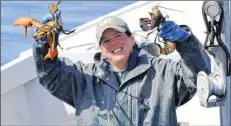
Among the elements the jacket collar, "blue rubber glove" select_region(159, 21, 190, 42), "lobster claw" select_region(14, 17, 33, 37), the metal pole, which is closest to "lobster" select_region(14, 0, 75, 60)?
"lobster claw" select_region(14, 17, 33, 37)

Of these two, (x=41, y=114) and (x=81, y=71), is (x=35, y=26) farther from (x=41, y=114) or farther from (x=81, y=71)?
(x=41, y=114)

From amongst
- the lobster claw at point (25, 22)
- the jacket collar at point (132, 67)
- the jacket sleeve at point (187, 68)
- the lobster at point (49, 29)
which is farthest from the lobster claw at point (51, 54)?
the jacket sleeve at point (187, 68)

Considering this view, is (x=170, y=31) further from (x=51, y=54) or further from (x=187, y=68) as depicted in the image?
(x=51, y=54)

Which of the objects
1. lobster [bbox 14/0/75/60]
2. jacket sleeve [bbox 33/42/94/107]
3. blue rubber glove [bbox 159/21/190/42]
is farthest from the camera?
jacket sleeve [bbox 33/42/94/107]

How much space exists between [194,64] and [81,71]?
91 centimetres

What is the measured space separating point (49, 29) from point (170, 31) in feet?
2.76

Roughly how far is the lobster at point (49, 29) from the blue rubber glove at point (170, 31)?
2.53ft

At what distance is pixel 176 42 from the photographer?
356 cm

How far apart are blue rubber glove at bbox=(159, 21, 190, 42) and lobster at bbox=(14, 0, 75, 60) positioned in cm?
77

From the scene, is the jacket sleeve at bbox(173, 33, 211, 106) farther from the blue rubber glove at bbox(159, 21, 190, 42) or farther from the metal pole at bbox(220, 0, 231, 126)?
the metal pole at bbox(220, 0, 231, 126)

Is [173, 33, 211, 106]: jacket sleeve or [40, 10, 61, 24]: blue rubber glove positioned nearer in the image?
[173, 33, 211, 106]: jacket sleeve

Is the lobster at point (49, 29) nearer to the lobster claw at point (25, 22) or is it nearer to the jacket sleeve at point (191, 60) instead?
the lobster claw at point (25, 22)

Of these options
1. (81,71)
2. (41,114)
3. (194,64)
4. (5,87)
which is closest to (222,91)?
(194,64)

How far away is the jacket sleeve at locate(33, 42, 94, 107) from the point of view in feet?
12.9
